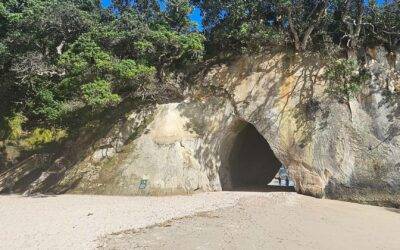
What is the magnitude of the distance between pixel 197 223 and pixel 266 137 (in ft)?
21.4

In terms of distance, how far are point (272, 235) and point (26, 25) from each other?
12.5 metres

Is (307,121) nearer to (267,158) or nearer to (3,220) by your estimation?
(267,158)

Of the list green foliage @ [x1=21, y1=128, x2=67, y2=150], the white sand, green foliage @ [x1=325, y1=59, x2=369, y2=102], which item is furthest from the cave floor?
green foliage @ [x1=21, y1=128, x2=67, y2=150]

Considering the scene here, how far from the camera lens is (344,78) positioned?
16.7 metres

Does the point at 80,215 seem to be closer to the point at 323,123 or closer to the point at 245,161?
Result: the point at 323,123

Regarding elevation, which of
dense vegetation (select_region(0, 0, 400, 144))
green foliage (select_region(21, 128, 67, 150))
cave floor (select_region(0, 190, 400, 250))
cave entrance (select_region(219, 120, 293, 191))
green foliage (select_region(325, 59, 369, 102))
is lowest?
cave floor (select_region(0, 190, 400, 250))

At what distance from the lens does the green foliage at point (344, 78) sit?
1650 cm

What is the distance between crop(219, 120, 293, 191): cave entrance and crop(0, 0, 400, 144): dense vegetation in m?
3.05

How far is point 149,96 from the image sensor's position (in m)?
19.1

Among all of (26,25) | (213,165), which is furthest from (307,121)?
(26,25)

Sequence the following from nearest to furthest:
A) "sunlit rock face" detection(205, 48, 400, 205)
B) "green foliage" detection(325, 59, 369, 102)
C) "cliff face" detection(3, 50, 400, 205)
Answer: "sunlit rock face" detection(205, 48, 400, 205) → "cliff face" detection(3, 50, 400, 205) → "green foliage" detection(325, 59, 369, 102)

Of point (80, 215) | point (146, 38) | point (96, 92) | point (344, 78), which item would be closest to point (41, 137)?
point (96, 92)

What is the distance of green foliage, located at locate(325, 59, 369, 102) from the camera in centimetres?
1650

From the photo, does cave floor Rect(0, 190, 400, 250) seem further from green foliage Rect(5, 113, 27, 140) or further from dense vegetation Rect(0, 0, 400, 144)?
green foliage Rect(5, 113, 27, 140)
